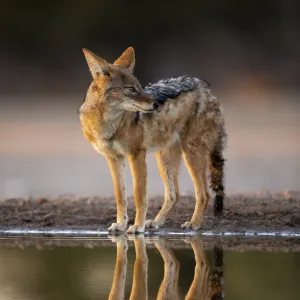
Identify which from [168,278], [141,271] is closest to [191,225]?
[141,271]

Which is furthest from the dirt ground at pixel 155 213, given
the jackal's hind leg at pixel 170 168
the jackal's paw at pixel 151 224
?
the jackal's hind leg at pixel 170 168

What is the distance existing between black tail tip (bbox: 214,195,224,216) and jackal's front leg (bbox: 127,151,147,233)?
3.57 feet

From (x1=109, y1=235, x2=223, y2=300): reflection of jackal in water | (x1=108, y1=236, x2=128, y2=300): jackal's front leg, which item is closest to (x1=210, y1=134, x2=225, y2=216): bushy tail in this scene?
(x1=108, y1=236, x2=128, y2=300): jackal's front leg

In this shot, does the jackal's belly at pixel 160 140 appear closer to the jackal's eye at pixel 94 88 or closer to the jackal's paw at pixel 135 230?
the jackal's eye at pixel 94 88

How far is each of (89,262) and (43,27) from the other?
16923 millimetres

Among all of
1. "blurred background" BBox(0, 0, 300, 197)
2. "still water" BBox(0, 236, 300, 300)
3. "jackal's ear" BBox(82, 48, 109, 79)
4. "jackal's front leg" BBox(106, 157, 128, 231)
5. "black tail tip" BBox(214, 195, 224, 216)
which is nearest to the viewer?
"still water" BBox(0, 236, 300, 300)

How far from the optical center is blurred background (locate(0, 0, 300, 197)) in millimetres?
23375

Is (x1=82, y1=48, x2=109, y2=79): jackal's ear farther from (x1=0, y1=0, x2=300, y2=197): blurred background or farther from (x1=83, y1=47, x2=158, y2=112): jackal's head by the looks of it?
(x1=0, y1=0, x2=300, y2=197): blurred background

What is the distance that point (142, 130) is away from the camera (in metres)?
12.5

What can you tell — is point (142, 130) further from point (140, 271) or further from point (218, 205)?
point (140, 271)

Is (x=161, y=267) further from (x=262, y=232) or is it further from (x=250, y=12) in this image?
(x=250, y=12)

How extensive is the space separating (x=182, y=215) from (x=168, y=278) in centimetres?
399

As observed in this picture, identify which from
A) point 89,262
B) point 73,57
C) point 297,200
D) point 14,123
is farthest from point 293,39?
point 89,262

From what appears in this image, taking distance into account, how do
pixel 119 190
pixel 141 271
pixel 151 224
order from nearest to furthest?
pixel 141 271, pixel 119 190, pixel 151 224
